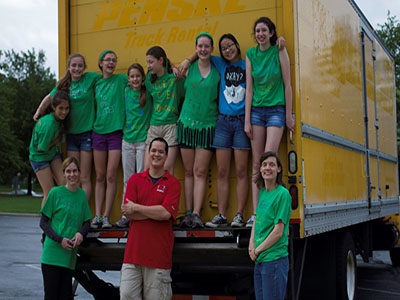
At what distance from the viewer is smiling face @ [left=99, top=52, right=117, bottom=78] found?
612 cm

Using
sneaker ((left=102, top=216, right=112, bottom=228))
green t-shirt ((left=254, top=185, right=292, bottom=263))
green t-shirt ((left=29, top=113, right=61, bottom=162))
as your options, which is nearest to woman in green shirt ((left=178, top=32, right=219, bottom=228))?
sneaker ((left=102, top=216, right=112, bottom=228))

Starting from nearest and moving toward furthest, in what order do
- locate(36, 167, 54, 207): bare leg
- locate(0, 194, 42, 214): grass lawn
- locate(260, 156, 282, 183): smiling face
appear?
locate(260, 156, 282, 183): smiling face
locate(36, 167, 54, 207): bare leg
locate(0, 194, 42, 214): grass lawn

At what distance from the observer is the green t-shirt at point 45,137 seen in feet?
19.7

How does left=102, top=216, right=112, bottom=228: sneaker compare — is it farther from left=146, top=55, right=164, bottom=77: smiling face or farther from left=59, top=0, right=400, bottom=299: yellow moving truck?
left=146, top=55, right=164, bottom=77: smiling face

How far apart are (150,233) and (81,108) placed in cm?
175

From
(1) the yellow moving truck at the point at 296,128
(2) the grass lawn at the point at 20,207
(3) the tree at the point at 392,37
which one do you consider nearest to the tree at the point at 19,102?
(2) the grass lawn at the point at 20,207

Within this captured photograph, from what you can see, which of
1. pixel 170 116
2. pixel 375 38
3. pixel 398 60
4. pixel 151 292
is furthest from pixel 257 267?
pixel 398 60

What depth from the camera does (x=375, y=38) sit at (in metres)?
9.35

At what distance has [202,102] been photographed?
223 inches

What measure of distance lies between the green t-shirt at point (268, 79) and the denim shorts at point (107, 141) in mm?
1470

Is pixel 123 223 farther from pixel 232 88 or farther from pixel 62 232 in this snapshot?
pixel 232 88

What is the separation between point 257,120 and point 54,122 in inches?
80.7

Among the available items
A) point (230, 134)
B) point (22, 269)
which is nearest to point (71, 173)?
point (230, 134)

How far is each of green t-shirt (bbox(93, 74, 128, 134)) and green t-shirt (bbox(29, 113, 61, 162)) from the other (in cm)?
40
